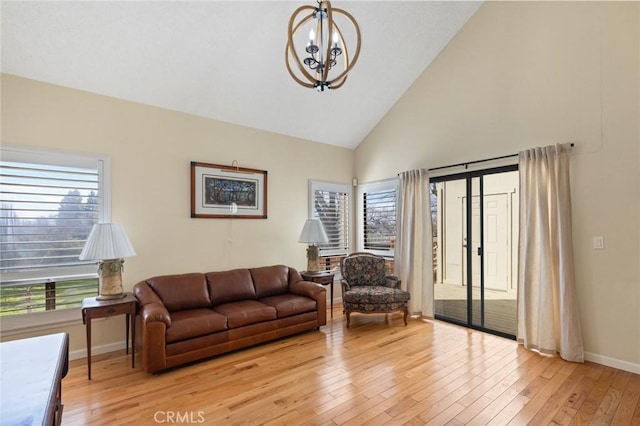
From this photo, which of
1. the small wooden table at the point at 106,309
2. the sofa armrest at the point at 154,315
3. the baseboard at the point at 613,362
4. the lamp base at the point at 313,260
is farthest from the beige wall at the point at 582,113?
the small wooden table at the point at 106,309

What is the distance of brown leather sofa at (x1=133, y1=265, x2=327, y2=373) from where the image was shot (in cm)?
291

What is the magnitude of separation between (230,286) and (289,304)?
786 millimetres

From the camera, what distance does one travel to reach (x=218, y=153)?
14.0 ft

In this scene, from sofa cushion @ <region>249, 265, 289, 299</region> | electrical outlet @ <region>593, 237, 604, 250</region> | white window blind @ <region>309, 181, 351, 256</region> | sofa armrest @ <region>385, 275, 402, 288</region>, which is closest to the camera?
electrical outlet @ <region>593, 237, 604, 250</region>

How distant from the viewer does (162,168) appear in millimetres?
3812

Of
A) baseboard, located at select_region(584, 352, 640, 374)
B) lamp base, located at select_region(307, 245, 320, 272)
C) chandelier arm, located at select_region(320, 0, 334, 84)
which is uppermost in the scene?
chandelier arm, located at select_region(320, 0, 334, 84)

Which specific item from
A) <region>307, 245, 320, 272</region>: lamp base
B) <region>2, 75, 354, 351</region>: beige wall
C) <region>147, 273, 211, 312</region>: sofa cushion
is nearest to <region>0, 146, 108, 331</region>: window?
<region>2, 75, 354, 351</region>: beige wall

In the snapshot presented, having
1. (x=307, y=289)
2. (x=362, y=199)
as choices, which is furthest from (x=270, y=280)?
(x=362, y=199)

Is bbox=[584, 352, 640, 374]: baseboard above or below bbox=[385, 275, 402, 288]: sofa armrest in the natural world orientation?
below

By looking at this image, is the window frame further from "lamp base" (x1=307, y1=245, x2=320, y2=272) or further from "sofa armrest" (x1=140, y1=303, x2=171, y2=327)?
"sofa armrest" (x1=140, y1=303, x2=171, y2=327)

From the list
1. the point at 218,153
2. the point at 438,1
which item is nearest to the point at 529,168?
the point at 438,1

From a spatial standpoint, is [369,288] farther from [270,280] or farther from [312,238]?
[270,280]

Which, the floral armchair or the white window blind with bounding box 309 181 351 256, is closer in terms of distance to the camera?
the floral armchair

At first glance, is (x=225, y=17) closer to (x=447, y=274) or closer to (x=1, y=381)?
(x=1, y=381)
